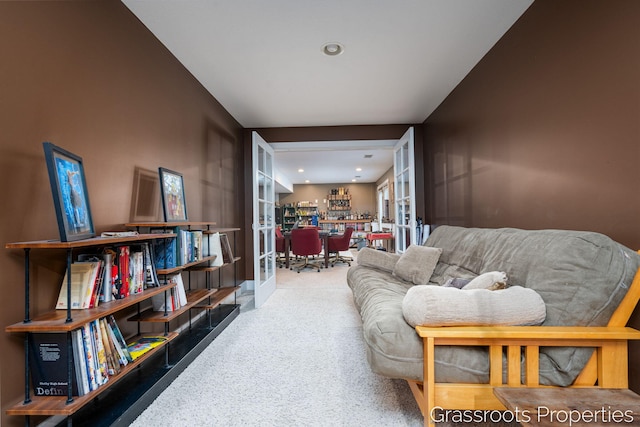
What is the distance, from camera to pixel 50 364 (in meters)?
1.13

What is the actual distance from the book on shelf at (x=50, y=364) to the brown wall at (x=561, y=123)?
2.36m

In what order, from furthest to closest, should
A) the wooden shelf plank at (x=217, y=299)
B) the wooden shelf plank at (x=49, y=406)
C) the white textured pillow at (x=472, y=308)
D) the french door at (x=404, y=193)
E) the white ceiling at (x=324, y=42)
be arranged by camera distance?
the french door at (x=404, y=193) → the wooden shelf plank at (x=217, y=299) → the white ceiling at (x=324, y=42) → the white textured pillow at (x=472, y=308) → the wooden shelf plank at (x=49, y=406)

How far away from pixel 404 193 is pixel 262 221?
1.92 metres

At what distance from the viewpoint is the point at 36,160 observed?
3.95ft

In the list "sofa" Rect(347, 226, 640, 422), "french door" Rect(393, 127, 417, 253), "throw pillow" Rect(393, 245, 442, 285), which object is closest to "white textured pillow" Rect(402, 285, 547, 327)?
"sofa" Rect(347, 226, 640, 422)

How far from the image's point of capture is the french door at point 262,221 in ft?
10.5

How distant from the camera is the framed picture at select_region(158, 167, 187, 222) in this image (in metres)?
1.95

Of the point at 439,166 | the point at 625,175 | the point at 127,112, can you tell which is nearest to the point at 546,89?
the point at 625,175

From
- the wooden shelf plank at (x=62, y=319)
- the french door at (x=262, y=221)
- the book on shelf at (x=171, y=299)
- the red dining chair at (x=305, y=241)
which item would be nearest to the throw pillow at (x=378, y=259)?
the french door at (x=262, y=221)

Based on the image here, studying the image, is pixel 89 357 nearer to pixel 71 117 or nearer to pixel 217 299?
pixel 71 117

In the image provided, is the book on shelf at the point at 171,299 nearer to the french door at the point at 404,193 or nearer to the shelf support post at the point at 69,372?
the shelf support post at the point at 69,372

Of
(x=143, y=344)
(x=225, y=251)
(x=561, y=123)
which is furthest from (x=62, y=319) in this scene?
(x=561, y=123)

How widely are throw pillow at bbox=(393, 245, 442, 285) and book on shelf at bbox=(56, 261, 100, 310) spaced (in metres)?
2.04

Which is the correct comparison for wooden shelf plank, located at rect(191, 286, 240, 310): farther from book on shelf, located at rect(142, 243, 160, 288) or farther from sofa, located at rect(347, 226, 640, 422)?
sofa, located at rect(347, 226, 640, 422)
